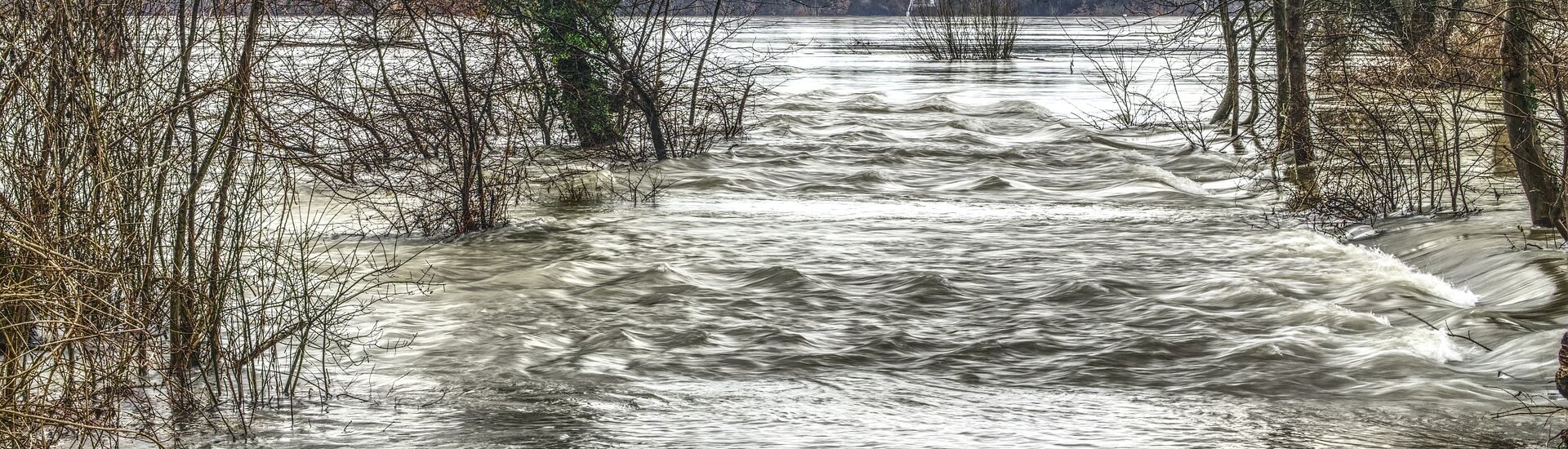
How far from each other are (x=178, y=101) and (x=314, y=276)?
3.96m

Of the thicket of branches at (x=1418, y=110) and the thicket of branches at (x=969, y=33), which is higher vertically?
the thicket of branches at (x=969, y=33)

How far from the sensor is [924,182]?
17.0 metres

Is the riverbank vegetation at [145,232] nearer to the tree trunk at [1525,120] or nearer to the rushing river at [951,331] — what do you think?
the rushing river at [951,331]

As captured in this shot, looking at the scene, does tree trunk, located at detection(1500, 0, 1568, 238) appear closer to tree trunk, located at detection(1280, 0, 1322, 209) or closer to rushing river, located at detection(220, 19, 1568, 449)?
rushing river, located at detection(220, 19, 1568, 449)

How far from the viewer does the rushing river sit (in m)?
6.87

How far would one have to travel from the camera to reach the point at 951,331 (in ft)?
29.6

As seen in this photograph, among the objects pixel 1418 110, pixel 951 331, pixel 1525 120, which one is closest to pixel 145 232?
pixel 951 331

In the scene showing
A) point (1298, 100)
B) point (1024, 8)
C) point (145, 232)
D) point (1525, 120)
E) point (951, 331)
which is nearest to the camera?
point (145, 232)

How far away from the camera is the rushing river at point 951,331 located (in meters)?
6.87

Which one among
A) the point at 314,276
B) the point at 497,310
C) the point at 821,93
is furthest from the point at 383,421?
the point at 821,93

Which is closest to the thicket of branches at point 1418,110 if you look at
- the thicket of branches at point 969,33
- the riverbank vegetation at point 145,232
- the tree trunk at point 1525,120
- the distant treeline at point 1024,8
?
the tree trunk at point 1525,120

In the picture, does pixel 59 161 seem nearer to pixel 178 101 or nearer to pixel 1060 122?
pixel 178 101

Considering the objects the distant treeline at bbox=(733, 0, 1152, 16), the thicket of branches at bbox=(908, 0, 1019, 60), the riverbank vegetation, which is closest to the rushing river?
the riverbank vegetation

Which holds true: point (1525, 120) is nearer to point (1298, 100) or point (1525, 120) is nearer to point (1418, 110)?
point (1418, 110)
